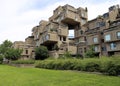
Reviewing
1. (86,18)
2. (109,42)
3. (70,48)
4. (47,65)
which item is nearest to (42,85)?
(47,65)

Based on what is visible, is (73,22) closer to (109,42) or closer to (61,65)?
(109,42)

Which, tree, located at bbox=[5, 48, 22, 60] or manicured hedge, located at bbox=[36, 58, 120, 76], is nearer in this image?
manicured hedge, located at bbox=[36, 58, 120, 76]

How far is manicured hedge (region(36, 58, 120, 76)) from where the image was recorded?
17.0 meters

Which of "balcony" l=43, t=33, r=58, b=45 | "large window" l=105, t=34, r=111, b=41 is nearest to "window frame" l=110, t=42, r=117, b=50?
"large window" l=105, t=34, r=111, b=41

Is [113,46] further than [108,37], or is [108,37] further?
[108,37]

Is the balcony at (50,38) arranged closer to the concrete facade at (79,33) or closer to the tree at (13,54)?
the concrete facade at (79,33)

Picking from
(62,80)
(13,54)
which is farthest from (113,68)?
(13,54)

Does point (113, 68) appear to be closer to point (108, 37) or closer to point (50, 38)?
point (108, 37)

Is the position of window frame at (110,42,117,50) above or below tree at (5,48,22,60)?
above

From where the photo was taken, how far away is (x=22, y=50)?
177ft

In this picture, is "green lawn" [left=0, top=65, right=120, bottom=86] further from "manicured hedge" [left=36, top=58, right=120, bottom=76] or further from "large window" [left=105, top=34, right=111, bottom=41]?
"large window" [left=105, top=34, right=111, bottom=41]

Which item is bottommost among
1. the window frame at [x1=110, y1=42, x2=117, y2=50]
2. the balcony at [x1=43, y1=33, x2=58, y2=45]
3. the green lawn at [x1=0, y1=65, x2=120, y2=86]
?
the green lawn at [x1=0, y1=65, x2=120, y2=86]

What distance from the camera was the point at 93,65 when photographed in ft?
A: 67.3

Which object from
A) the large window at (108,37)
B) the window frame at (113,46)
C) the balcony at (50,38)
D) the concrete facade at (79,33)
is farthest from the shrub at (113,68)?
the balcony at (50,38)
